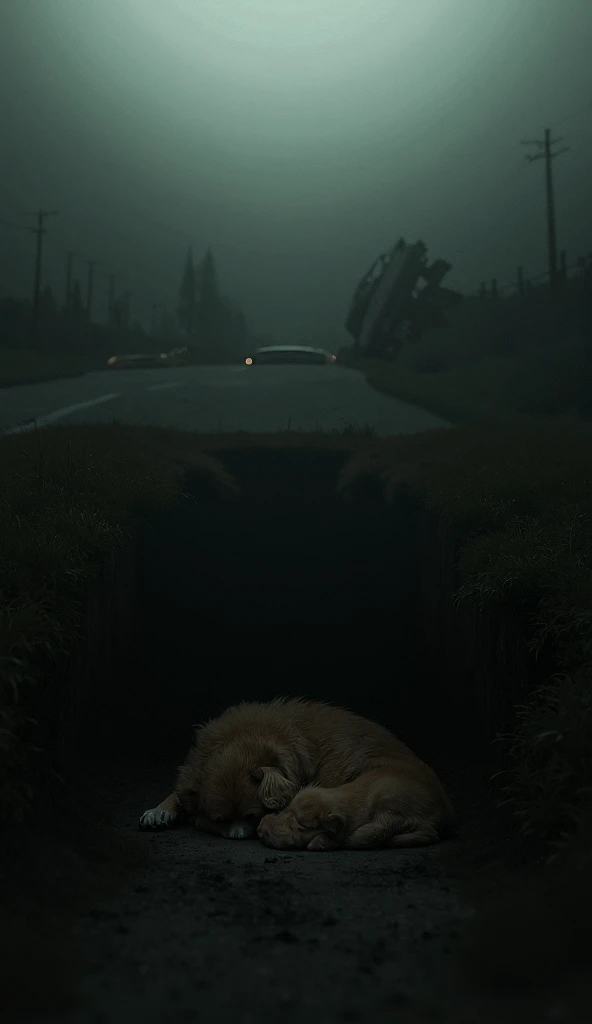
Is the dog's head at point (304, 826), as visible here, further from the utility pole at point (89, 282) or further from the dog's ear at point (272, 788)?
the utility pole at point (89, 282)

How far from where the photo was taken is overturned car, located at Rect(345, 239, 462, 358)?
1088 cm

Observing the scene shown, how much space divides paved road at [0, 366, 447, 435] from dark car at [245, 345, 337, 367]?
15cm

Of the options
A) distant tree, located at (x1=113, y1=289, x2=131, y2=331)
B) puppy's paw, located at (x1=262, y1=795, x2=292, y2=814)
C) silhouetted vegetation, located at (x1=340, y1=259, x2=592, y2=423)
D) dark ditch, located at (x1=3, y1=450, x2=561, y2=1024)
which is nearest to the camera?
dark ditch, located at (x1=3, y1=450, x2=561, y2=1024)

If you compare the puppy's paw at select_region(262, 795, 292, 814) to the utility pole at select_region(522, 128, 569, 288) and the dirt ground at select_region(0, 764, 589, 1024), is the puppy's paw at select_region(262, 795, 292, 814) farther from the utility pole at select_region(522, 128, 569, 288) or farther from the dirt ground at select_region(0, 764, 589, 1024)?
the utility pole at select_region(522, 128, 569, 288)

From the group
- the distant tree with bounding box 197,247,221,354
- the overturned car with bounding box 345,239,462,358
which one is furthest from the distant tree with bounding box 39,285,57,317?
the overturned car with bounding box 345,239,462,358

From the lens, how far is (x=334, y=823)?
4465 millimetres

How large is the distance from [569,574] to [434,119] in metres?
7.84

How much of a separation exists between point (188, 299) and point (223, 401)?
5.30 feet

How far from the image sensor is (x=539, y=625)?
4.46m

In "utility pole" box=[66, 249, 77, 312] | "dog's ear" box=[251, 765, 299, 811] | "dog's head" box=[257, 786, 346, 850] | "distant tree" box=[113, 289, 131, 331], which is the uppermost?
"utility pole" box=[66, 249, 77, 312]

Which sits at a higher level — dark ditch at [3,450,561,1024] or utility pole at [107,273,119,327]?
utility pole at [107,273,119,327]

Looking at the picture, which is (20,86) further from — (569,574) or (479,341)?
(569,574)

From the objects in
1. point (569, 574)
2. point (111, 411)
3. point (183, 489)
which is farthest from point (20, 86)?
point (569, 574)

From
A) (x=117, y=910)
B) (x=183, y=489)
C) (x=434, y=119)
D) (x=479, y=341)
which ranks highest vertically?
(x=434, y=119)
